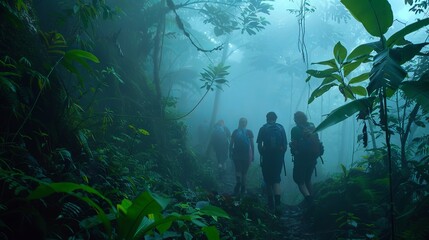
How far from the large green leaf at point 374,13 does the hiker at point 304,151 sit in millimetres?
4062

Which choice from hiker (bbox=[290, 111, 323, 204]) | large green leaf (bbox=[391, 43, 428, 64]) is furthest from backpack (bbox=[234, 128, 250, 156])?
large green leaf (bbox=[391, 43, 428, 64])

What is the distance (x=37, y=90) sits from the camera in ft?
9.31

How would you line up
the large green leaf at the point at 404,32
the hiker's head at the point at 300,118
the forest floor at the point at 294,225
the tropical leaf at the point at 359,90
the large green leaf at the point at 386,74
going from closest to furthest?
the large green leaf at the point at 386,74, the large green leaf at the point at 404,32, the tropical leaf at the point at 359,90, the forest floor at the point at 294,225, the hiker's head at the point at 300,118

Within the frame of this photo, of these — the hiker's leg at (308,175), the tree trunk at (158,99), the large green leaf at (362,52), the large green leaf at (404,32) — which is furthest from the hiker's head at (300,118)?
the large green leaf at (404,32)

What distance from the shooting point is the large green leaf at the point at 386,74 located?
173 cm

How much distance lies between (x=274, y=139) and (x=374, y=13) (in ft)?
14.6

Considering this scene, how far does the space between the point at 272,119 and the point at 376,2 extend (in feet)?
15.4

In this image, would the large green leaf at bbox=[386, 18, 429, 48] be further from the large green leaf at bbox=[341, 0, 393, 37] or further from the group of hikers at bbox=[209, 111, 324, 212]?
the group of hikers at bbox=[209, 111, 324, 212]

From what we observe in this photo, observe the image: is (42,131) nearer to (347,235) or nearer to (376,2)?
(376,2)

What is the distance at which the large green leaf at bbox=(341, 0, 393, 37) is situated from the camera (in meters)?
2.19

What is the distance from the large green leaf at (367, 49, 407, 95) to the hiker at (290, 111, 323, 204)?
14.5 ft

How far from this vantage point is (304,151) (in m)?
6.20

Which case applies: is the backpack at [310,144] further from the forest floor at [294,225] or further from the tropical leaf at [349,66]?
the tropical leaf at [349,66]

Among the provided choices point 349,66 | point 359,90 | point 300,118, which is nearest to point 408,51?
point 349,66
